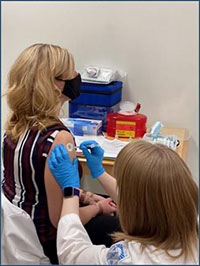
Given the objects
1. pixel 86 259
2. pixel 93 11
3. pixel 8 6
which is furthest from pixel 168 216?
pixel 8 6

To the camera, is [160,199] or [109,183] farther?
[109,183]

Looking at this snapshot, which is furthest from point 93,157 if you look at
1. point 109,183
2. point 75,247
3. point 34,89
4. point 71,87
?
point 75,247

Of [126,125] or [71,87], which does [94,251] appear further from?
[126,125]

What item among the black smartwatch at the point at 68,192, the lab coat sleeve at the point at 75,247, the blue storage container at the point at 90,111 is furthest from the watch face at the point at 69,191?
the blue storage container at the point at 90,111

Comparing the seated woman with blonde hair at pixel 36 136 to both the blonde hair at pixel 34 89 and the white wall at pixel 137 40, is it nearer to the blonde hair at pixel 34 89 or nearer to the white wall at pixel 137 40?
the blonde hair at pixel 34 89

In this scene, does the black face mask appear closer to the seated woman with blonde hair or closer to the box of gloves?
the seated woman with blonde hair

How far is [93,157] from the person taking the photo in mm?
1513

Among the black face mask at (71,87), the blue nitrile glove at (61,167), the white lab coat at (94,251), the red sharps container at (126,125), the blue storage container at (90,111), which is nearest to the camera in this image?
the white lab coat at (94,251)

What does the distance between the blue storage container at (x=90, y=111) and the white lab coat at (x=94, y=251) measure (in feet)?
3.17

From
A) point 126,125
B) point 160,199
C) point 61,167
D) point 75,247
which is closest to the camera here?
point 160,199

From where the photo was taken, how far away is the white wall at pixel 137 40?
2066 mm

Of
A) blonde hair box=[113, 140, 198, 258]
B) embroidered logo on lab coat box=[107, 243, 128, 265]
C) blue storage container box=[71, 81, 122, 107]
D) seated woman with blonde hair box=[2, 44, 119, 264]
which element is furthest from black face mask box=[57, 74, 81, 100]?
embroidered logo on lab coat box=[107, 243, 128, 265]

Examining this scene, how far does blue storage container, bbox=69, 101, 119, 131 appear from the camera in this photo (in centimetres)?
202

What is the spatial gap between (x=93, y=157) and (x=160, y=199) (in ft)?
2.06
